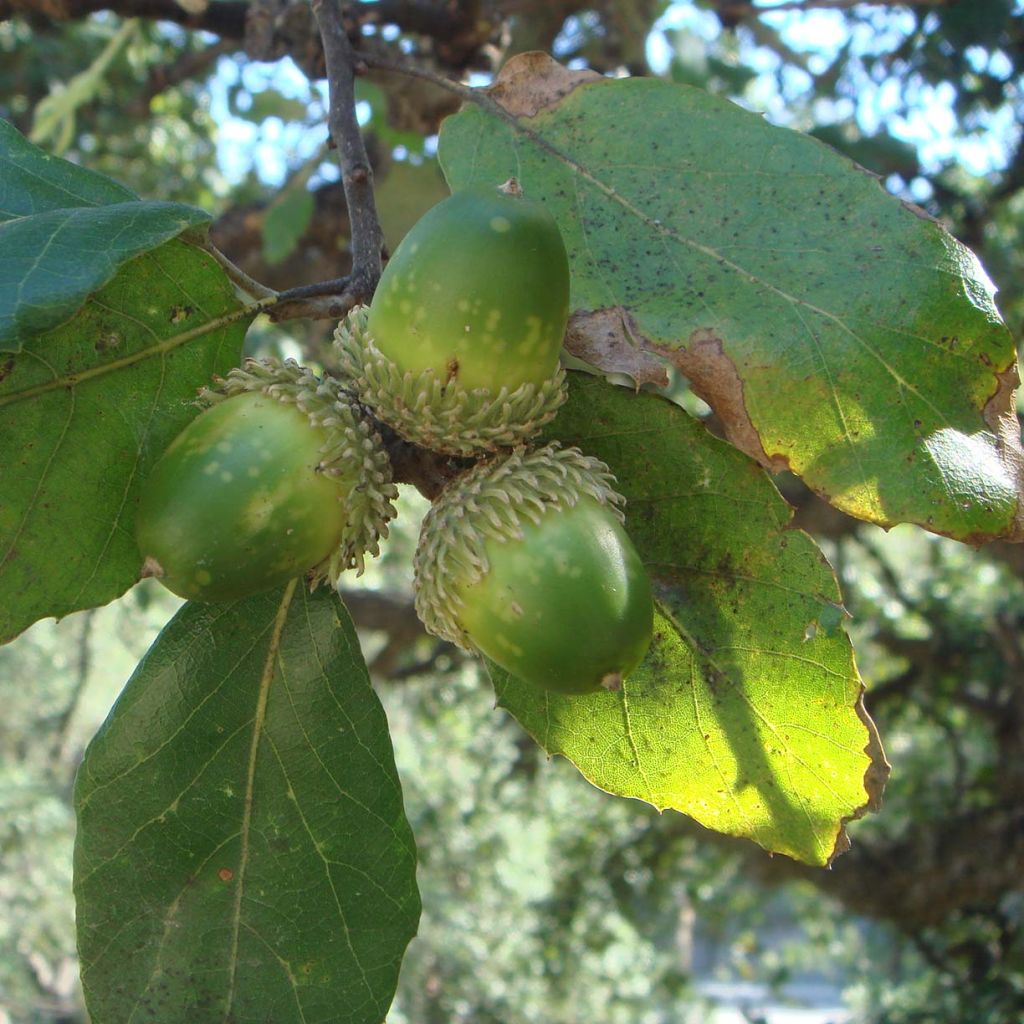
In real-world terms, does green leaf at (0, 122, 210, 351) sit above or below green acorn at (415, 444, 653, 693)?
above

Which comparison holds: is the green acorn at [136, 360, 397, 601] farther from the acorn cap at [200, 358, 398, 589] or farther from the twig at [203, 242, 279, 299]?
the twig at [203, 242, 279, 299]

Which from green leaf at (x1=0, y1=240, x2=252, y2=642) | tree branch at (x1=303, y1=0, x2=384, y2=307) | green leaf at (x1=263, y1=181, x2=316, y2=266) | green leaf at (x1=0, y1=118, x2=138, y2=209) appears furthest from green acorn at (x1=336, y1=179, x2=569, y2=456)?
green leaf at (x1=263, y1=181, x2=316, y2=266)

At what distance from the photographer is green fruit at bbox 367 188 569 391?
105 cm

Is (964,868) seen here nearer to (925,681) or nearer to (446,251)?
(925,681)

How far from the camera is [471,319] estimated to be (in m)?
1.05

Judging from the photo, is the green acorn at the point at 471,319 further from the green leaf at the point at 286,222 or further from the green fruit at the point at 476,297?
the green leaf at the point at 286,222

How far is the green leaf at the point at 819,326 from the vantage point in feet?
3.59

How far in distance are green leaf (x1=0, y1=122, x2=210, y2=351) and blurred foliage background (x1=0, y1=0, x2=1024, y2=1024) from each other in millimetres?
898

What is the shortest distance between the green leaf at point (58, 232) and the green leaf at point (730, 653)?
1.66ft

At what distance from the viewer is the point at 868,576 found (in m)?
7.21

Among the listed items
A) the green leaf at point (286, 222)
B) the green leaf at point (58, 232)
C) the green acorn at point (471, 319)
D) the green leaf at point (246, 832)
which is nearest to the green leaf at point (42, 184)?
the green leaf at point (58, 232)

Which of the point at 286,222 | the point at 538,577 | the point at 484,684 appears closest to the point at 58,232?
the point at 538,577

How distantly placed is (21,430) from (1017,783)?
517 centimetres

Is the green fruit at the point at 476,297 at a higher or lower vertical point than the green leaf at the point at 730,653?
higher
